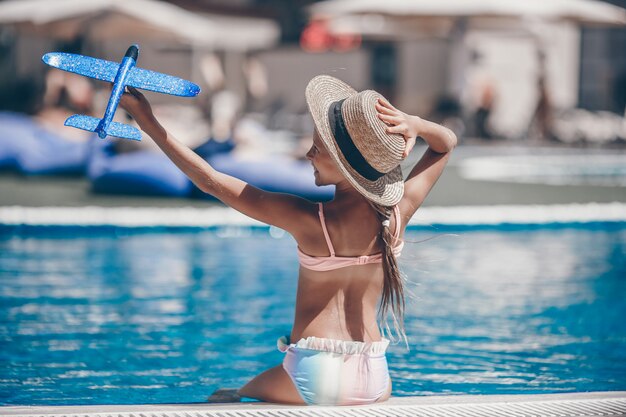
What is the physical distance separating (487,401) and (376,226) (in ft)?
2.47

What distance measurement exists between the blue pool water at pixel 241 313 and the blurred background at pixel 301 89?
1.65m

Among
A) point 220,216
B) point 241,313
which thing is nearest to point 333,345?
point 241,313

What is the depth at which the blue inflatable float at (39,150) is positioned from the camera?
1284 cm

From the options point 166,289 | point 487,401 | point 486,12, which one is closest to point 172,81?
point 487,401

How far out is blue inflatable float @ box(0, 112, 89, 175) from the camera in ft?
42.1

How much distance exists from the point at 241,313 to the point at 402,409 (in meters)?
3.02

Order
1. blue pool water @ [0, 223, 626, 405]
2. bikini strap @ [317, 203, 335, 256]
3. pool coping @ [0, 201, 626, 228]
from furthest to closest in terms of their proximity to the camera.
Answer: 1. pool coping @ [0, 201, 626, 228]
2. blue pool water @ [0, 223, 626, 405]
3. bikini strap @ [317, 203, 335, 256]

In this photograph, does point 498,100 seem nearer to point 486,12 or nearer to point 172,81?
point 486,12

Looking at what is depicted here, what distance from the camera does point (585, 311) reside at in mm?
6660

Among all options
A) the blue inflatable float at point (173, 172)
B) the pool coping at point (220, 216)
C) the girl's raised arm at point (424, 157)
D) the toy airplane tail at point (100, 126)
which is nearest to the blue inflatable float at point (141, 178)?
the blue inflatable float at point (173, 172)

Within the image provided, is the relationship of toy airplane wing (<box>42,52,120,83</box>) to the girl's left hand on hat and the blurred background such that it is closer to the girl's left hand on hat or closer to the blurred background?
the girl's left hand on hat

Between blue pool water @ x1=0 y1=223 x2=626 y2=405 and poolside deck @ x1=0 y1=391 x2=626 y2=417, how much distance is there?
A: 0.57m

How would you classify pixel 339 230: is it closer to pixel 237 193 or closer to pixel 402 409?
pixel 237 193

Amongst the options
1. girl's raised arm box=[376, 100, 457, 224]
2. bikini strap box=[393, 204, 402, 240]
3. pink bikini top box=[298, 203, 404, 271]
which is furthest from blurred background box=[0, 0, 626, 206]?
pink bikini top box=[298, 203, 404, 271]
